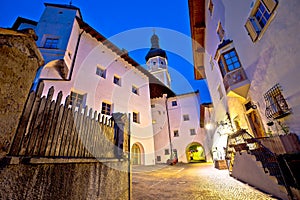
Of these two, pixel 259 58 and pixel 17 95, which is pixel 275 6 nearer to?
pixel 259 58

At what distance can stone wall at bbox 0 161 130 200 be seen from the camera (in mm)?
1396

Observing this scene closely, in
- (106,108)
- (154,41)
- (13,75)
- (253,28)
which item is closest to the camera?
(13,75)

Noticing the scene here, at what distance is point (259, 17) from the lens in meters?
5.71

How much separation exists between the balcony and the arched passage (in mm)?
9688

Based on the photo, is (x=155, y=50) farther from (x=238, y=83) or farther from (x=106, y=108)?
(x=238, y=83)

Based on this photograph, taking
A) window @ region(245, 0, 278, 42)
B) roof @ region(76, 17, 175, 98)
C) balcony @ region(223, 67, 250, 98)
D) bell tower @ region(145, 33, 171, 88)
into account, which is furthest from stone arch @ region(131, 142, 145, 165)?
bell tower @ region(145, 33, 171, 88)

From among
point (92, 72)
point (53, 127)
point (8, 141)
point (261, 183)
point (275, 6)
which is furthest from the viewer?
point (92, 72)

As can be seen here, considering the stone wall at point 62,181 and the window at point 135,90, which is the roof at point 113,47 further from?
the stone wall at point 62,181

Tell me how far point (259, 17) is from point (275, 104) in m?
3.74

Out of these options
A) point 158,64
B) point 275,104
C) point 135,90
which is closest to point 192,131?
point 135,90

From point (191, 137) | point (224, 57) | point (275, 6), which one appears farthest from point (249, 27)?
point (191, 137)

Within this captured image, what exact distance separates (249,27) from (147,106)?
40.2 ft

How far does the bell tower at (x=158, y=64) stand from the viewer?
3116 centimetres

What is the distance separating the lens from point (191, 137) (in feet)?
63.4
